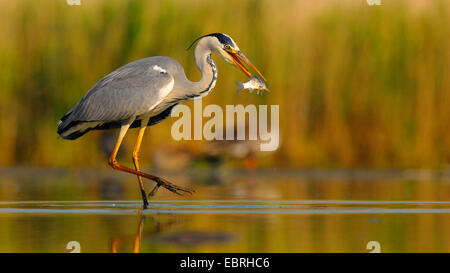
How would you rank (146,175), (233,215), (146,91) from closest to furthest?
(233,215) < (146,91) < (146,175)

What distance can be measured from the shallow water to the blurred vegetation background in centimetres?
117

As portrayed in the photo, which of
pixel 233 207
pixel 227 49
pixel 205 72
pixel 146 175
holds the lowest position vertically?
pixel 233 207

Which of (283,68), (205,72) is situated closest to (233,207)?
(205,72)

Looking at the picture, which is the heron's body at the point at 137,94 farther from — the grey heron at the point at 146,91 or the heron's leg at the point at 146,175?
the heron's leg at the point at 146,175

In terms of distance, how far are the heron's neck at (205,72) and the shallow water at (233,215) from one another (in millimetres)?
1176

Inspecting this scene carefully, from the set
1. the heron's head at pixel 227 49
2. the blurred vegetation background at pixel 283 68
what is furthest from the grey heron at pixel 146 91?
the blurred vegetation background at pixel 283 68

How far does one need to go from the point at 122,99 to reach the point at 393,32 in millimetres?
7283

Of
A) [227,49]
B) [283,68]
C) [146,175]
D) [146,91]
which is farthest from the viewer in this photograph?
[283,68]

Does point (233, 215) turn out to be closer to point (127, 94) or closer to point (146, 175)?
point (146, 175)

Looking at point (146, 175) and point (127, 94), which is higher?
point (127, 94)

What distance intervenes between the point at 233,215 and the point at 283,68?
7.16 meters

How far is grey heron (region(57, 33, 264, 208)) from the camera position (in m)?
9.30

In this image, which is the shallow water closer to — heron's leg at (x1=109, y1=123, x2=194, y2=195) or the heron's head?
heron's leg at (x1=109, y1=123, x2=194, y2=195)

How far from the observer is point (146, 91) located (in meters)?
9.24
